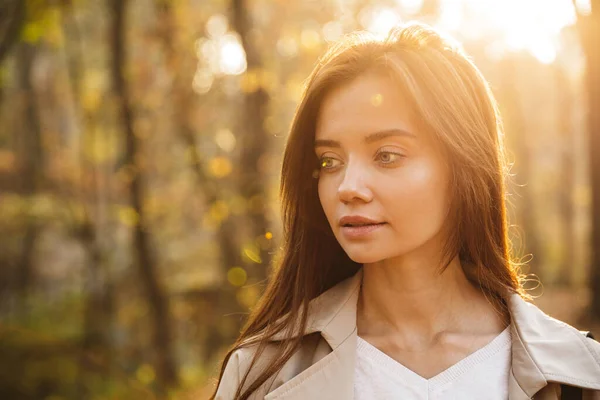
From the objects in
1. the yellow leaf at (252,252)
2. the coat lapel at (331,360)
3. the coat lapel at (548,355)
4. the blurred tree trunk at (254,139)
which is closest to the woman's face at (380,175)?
the coat lapel at (331,360)

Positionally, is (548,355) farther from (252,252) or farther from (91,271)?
(91,271)

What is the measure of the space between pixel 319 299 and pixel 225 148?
8791mm

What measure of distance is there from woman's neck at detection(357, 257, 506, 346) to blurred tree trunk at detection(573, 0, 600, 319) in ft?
19.1

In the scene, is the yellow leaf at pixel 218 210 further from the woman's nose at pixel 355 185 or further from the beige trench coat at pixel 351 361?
the woman's nose at pixel 355 185

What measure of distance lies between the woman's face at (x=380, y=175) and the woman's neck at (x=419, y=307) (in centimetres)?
21

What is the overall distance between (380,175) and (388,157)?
0.26 ft

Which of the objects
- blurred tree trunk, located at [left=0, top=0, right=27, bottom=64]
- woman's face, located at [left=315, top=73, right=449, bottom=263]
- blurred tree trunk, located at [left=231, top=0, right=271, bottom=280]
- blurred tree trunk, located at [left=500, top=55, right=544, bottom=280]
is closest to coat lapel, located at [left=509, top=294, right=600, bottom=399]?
woman's face, located at [left=315, top=73, right=449, bottom=263]

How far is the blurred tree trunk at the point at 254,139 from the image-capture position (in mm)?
7336

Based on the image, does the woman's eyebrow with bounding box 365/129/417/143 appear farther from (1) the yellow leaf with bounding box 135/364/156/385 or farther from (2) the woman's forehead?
(1) the yellow leaf with bounding box 135/364/156/385

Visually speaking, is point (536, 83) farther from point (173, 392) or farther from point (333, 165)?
point (333, 165)

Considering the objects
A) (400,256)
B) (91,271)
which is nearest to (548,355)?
(400,256)

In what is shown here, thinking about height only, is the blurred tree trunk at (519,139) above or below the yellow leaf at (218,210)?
below

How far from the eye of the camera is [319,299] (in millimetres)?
2959

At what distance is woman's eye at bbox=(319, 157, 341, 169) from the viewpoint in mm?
2736
